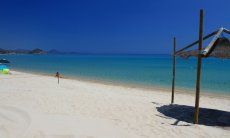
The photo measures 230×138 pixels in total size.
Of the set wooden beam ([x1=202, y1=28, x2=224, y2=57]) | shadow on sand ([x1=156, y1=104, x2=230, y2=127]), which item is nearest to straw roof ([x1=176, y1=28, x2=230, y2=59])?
wooden beam ([x1=202, y1=28, x2=224, y2=57])

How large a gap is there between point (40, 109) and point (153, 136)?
126 inches

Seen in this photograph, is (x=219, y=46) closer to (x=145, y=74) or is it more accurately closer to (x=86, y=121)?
(x=86, y=121)

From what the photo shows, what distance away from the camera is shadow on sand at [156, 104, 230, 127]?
682cm

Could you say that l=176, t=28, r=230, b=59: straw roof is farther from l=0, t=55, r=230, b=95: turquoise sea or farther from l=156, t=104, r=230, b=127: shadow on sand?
l=0, t=55, r=230, b=95: turquoise sea

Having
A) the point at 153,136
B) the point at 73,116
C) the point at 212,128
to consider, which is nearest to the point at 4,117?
the point at 73,116

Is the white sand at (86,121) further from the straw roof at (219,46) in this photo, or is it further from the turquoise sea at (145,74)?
the turquoise sea at (145,74)

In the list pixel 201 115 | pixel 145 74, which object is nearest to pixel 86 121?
pixel 201 115

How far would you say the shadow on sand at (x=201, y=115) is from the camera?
682 cm

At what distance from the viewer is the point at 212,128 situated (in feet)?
20.5

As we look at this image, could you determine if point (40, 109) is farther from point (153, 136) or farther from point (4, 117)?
point (153, 136)

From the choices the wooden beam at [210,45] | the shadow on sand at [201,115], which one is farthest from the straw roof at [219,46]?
the shadow on sand at [201,115]

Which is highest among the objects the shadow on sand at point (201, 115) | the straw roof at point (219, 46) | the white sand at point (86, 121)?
the straw roof at point (219, 46)

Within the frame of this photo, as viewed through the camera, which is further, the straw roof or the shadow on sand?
the shadow on sand

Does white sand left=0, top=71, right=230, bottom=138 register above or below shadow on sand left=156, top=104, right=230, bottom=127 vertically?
above
